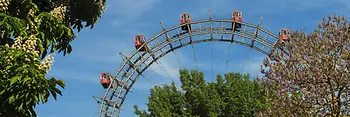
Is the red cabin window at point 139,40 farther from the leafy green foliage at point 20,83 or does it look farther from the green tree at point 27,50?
the leafy green foliage at point 20,83

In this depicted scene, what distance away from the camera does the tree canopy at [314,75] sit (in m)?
10.8

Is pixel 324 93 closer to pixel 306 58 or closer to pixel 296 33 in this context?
pixel 306 58

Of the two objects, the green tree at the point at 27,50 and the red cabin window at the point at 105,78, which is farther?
the red cabin window at the point at 105,78

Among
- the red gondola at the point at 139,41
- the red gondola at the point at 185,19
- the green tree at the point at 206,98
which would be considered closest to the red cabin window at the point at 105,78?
the red gondola at the point at 139,41

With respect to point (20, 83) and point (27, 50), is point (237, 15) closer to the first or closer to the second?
point (27, 50)

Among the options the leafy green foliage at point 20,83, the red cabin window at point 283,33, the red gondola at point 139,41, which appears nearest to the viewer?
the leafy green foliage at point 20,83

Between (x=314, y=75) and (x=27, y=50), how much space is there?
716 cm

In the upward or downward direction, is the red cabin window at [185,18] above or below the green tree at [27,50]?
above

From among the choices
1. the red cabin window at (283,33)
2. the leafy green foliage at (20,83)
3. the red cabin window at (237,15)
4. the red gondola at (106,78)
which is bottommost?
the leafy green foliage at (20,83)

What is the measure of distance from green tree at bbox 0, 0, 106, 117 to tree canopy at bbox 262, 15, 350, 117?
574cm

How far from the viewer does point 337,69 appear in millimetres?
10758

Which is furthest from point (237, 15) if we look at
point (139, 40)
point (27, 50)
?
point (27, 50)

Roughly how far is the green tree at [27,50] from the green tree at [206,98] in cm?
2245

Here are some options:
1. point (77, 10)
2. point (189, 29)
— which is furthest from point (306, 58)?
point (189, 29)
